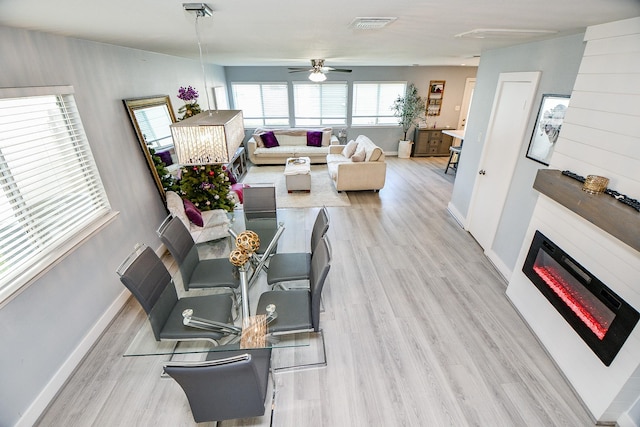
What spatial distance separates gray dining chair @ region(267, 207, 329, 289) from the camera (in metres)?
2.38

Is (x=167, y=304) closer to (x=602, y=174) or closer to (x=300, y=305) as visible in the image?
(x=300, y=305)

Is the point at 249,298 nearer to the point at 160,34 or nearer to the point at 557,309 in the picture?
the point at 160,34

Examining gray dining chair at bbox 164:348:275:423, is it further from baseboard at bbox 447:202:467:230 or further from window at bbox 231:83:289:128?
window at bbox 231:83:289:128

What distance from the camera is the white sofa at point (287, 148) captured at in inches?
274

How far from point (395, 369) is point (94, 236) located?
2.67 metres

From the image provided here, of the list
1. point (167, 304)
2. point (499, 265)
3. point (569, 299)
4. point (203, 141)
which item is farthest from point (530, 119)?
point (167, 304)

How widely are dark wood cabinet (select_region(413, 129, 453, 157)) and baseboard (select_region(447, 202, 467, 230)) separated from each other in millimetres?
3538

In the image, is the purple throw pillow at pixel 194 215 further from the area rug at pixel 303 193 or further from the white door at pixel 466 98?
the white door at pixel 466 98

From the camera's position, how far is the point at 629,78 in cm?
171

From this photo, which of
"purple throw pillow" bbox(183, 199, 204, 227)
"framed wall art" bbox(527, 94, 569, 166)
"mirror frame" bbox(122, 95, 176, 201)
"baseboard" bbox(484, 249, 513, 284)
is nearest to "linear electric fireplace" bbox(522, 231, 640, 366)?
"baseboard" bbox(484, 249, 513, 284)

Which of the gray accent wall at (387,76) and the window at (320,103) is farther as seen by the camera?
the window at (320,103)

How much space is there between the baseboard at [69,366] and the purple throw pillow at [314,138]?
18.1 ft

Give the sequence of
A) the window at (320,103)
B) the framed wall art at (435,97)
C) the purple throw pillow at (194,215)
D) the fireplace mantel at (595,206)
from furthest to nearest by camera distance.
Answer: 1. the window at (320,103)
2. the framed wall art at (435,97)
3. the purple throw pillow at (194,215)
4. the fireplace mantel at (595,206)

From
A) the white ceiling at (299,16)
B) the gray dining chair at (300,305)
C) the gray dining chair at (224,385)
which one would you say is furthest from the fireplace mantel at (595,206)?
the gray dining chair at (224,385)
